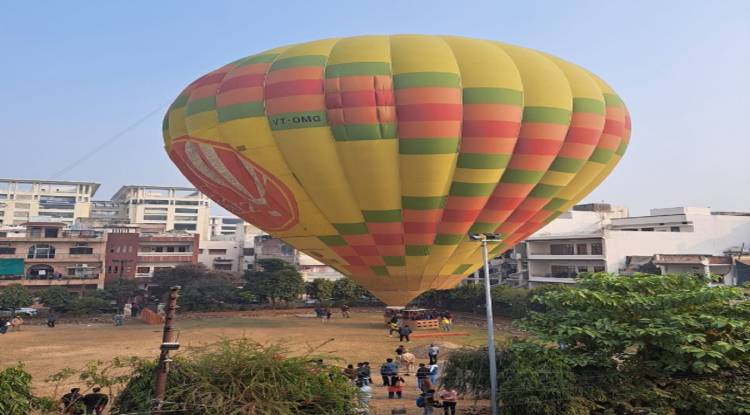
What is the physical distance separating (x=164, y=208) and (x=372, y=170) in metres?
92.7

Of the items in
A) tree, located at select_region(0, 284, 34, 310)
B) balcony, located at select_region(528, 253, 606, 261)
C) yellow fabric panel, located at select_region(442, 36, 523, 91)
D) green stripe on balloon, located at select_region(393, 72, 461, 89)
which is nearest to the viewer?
green stripe on balloon, located at select_region(393, 72, 461, 89)

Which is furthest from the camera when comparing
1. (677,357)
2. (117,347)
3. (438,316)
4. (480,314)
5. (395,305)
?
(480,314)

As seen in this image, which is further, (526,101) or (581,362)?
(526,101)

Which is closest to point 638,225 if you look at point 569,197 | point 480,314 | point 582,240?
point 582,240

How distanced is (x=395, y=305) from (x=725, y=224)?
43.1 m

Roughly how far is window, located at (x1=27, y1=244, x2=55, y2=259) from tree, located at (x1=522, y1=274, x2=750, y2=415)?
5847 centimetres

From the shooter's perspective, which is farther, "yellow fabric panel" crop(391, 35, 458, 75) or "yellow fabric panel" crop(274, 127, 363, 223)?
"yellow fabric panel" crop(274, 127, 363, 223)

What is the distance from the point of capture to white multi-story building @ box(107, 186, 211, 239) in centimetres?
9788

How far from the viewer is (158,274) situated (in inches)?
2266

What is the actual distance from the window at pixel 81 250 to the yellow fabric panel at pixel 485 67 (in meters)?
54.2

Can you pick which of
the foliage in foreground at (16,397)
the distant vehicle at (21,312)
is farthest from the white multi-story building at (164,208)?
the foliage in foreground at (16,397)

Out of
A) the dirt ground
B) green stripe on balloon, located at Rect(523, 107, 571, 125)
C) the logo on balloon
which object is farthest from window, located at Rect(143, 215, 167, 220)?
green stripe on balloon, located at Rect(523, 107, 571, 125)

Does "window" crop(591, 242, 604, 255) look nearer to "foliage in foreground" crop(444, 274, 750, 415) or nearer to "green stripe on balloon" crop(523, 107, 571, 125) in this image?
"green stripe on balloon" crop(523, 107, 571, 125)

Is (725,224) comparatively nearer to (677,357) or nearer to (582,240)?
(582,240)
